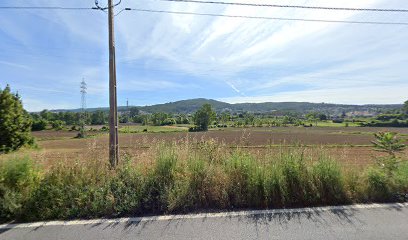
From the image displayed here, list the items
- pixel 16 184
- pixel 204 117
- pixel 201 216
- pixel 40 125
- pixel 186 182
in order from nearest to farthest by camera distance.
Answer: pixel 201 216 < pixel 16 184 < pixel 186 182 < pixel 40 125 < pixel 204 117

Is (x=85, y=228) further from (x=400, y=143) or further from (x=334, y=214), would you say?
(x=400, y=143)

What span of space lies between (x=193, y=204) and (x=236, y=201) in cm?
80

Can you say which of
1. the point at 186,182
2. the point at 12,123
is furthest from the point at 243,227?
the point at 12,123

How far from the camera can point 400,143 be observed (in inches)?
260

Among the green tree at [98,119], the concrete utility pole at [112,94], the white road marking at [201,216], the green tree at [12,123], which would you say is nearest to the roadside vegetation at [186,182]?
the white road marking at [201,216]

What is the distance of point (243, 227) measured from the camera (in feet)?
12.6

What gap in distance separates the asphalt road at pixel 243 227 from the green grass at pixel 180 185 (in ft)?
1.06

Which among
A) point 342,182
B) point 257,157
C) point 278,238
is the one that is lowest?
point 278,238

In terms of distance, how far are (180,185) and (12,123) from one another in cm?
2102

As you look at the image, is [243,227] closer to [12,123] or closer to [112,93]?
[112,93]

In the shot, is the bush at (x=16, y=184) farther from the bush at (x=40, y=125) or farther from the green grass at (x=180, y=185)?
the bush at (x=40, y=125)

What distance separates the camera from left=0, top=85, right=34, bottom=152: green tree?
19.1 m

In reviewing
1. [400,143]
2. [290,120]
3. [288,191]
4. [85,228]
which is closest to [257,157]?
[288,191]

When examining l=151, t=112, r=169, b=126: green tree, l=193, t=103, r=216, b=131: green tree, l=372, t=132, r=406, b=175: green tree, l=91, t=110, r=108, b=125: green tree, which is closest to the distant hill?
l=151, t=112, r=169, b=126: green tree
